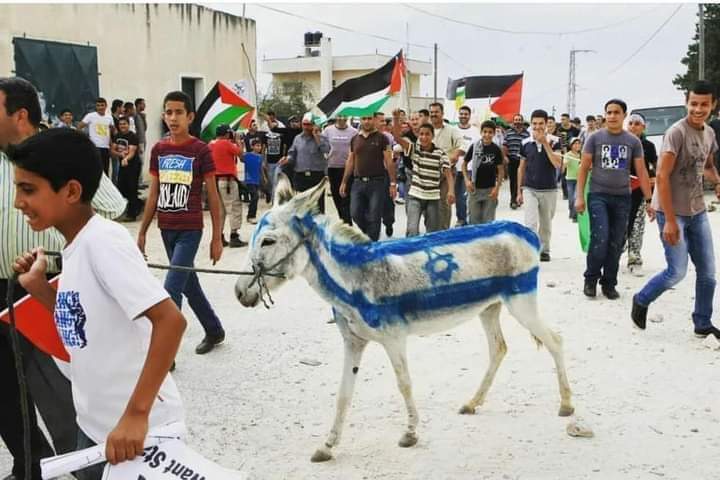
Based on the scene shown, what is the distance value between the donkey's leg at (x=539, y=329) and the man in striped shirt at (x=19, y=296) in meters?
2.45

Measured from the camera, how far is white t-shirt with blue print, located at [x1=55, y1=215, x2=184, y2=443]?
2.11 meters

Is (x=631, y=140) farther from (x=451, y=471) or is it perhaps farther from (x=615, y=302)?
→ (x=451, y=471)

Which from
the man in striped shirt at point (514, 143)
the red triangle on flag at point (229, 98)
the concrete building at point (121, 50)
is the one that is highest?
the concrete building at point (121, 50)

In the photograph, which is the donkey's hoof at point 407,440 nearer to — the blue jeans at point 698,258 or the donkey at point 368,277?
the donkey at point 368,277

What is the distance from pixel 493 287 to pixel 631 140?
4.08m

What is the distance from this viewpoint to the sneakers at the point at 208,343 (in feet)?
20.3

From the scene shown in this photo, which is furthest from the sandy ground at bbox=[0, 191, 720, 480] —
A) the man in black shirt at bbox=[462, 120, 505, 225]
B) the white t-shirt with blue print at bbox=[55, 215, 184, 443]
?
the man in black shirt at bbox=[462, 120, 505, 225]

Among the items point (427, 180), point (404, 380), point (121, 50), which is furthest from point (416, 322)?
point (121, 50)

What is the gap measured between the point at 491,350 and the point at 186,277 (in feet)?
7.60

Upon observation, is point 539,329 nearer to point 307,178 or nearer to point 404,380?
point 404,380

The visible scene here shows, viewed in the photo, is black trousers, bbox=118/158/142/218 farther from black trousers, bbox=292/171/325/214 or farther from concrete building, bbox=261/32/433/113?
concrete building, bbox=261/32/433/113

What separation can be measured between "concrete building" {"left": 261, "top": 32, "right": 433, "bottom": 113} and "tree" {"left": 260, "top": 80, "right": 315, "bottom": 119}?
2028 millimetres

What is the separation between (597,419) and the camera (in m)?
4.74

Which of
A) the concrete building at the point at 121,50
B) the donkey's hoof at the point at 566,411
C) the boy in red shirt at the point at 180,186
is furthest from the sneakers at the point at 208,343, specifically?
the concrete building at the point at 121,50
